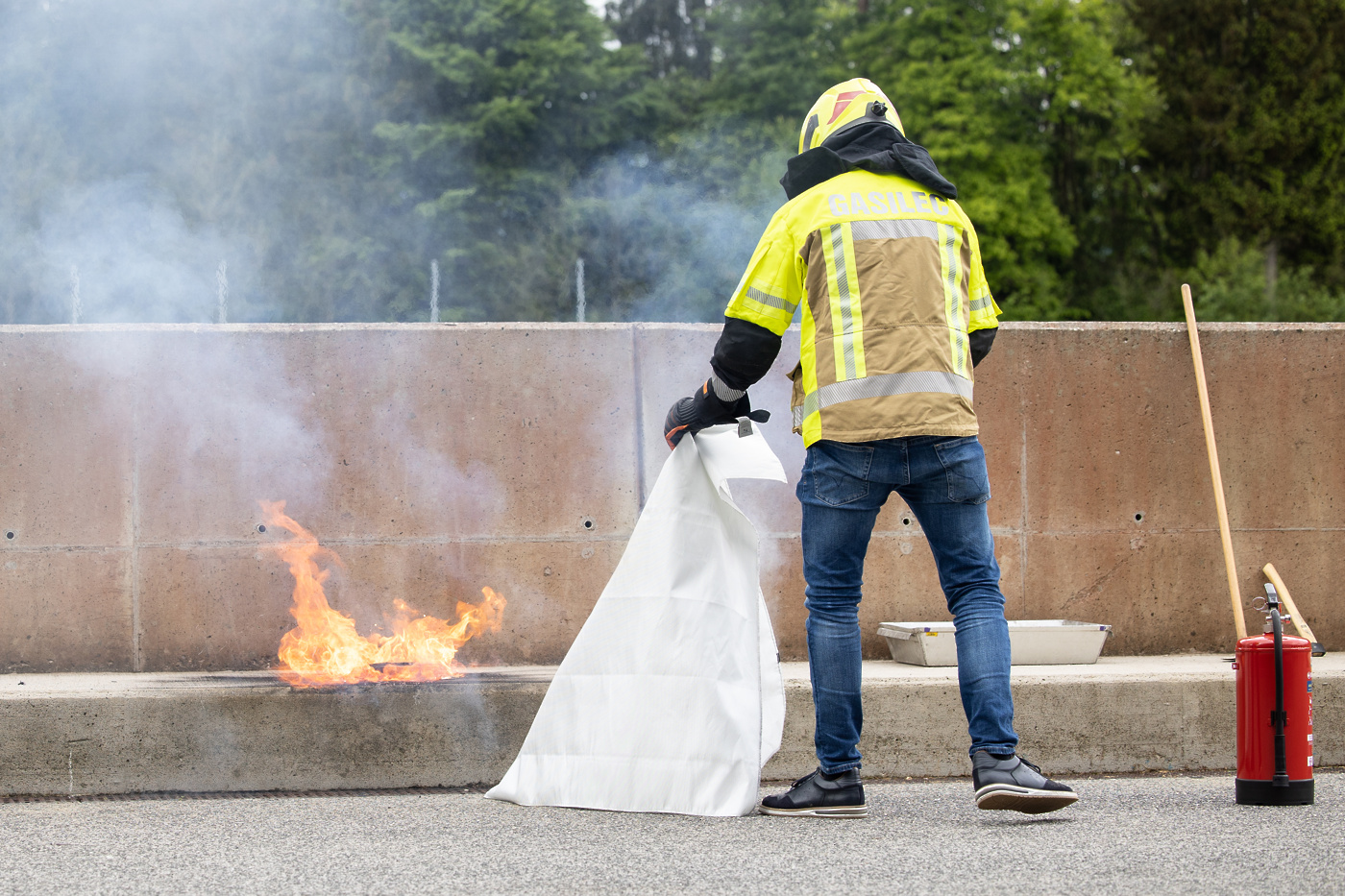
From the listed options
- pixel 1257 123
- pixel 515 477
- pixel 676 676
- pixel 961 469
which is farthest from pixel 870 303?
pixel 1257 123

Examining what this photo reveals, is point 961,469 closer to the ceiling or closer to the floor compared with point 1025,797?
closer to the ceiling

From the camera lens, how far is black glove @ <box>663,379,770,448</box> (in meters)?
3.75

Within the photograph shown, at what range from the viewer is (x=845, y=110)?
145 inches

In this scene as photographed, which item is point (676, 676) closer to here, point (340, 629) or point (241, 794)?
point (241, 794)

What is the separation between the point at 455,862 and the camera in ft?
10.0

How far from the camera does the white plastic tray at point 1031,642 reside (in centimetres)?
483

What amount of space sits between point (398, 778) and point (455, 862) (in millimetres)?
1243

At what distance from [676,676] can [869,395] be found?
0.88 meters

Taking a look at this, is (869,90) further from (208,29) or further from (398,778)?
(208,29)

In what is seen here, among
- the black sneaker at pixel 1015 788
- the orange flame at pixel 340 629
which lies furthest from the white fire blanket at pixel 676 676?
the orange flame at pixel 340 629

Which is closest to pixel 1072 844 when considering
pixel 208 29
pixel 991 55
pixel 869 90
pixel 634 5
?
pixel 869 90

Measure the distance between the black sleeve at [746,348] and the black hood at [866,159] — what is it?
0.38m

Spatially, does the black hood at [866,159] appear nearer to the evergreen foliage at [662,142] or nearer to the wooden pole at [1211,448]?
the wooden pole at [1211,448]

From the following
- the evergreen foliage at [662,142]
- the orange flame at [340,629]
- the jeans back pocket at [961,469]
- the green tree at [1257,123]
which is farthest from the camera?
the green tree at [1257,123]
